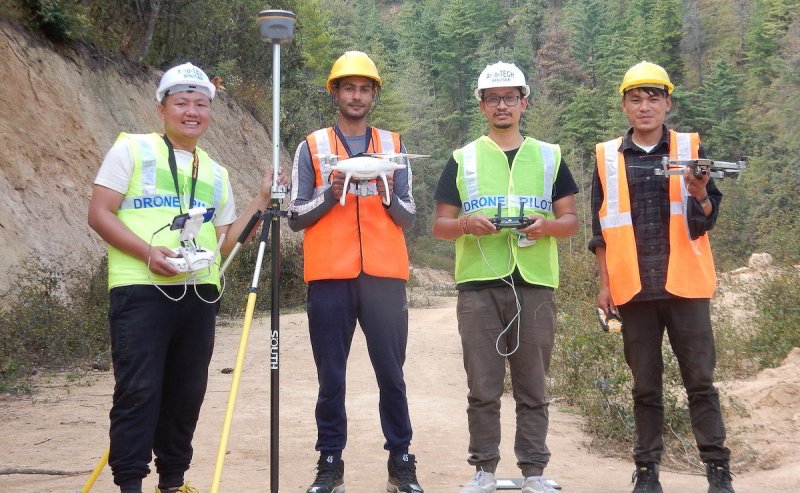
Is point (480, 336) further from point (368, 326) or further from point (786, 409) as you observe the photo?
point (786, 409)

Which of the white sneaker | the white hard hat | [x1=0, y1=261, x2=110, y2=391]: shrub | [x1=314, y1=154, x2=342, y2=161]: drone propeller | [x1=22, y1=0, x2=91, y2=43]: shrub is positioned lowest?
the white sneaker

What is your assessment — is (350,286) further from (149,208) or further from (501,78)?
(501,78)

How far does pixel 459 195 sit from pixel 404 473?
5.05ft

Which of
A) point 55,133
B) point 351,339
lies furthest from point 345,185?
point 55,133

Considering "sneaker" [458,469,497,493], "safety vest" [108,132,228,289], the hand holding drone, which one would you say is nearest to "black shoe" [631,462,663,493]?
"sneaker" [458,469,497,493]

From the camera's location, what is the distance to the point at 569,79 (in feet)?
250

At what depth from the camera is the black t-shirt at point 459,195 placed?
4836 mm

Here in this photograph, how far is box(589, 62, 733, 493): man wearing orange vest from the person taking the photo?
4.64 meters

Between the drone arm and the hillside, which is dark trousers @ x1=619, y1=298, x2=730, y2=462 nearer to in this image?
the drone arm

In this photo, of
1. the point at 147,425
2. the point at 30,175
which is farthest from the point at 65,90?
the point at 147,425

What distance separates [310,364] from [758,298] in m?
5.03

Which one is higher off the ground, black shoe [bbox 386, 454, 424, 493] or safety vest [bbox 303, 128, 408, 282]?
safety vest [bbox 303, 128, 408, 282]

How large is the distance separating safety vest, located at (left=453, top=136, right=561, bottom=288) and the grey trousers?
0.12 metres

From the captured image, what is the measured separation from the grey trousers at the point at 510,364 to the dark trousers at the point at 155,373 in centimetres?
144
